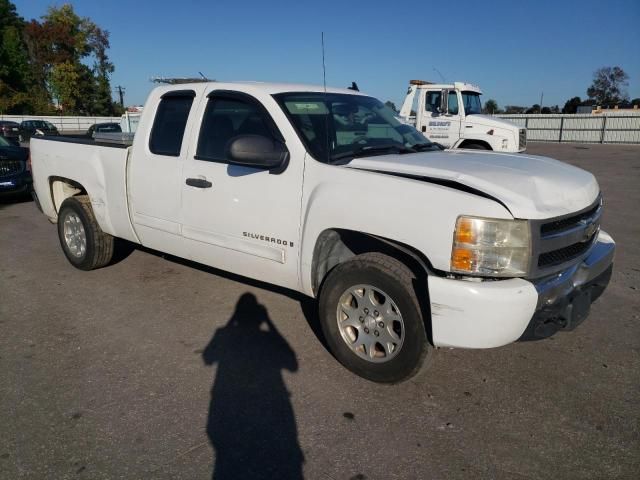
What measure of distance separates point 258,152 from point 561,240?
197 cm

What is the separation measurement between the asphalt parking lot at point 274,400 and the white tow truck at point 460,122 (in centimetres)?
841

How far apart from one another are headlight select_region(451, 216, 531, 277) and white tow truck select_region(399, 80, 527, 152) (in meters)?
9.97

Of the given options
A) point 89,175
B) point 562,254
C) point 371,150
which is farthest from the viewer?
point 89,175

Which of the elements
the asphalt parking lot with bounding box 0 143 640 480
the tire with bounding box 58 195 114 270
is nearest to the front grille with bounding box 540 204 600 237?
the asphalt parking lot with bounding box 0 143 640 480

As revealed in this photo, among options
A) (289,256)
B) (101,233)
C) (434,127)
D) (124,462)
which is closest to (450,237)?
(289,256)

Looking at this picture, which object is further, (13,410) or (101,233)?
(101,233)

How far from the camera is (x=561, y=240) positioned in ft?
9.30

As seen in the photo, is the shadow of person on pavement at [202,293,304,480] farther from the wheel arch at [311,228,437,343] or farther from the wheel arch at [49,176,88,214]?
the wheel arch at [49,176,88,214]

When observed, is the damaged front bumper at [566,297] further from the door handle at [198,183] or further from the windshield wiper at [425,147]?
the door handle at [198,183]

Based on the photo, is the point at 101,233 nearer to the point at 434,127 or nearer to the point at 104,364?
the point at 104,364

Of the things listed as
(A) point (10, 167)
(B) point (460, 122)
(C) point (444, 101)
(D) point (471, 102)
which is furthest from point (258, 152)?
(D) point (471, 102)

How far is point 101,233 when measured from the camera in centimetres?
522

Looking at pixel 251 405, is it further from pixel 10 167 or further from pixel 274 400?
pixel 10 167

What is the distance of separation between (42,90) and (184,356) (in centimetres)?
7091
